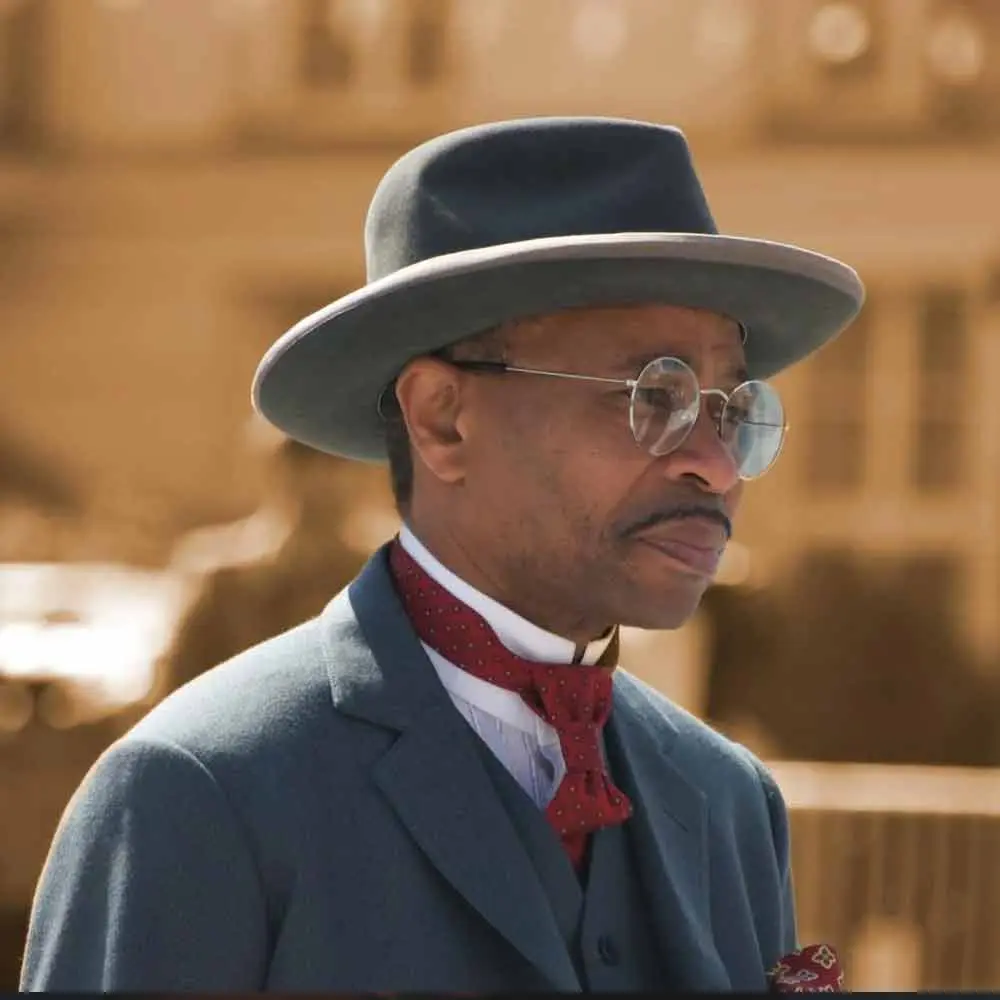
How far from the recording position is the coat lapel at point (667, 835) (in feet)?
6.89

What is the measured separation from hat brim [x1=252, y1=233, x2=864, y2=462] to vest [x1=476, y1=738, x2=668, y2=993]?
494mm

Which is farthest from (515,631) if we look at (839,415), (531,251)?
(839,415)

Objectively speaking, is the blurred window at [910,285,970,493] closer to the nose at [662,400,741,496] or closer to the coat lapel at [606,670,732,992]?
the coat lapel at [606,670,732,992]

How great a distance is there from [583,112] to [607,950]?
7.42 meters

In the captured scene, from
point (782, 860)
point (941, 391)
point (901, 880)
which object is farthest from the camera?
point (941, 391)

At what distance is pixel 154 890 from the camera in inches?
73.8

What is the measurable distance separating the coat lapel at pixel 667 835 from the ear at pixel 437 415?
0.36m

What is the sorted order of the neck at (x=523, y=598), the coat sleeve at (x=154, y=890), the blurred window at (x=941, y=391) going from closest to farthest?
the coat sleeve at (x=154, y=890) < the neck at (x=523, y=598) < the blurred window at (x=941, y=391)

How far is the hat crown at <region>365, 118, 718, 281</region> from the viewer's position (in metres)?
2.18

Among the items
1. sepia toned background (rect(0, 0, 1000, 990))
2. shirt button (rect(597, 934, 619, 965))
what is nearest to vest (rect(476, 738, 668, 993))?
shirt button (rect(597, 934, 619, 965))

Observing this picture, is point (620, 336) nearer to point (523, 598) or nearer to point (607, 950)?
point (523, 598)

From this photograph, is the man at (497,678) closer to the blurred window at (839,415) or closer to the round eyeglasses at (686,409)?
the round eyeglasses at (686,409)

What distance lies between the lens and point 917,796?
21.2 feet

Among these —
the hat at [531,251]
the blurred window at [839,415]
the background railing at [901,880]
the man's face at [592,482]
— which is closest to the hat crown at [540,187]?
the hat at [531,251]
